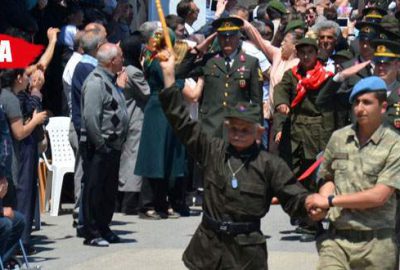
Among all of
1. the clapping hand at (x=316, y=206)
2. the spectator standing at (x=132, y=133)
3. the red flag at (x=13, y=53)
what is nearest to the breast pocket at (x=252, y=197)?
the clapping hand at (x=316, y=206)

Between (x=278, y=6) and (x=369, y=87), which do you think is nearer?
(x=369, y=87)

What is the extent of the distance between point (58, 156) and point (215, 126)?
2375mm

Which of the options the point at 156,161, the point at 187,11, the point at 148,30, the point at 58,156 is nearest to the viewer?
the point at 156,161

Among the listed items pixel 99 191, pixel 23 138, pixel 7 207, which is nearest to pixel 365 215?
pixel 7 207

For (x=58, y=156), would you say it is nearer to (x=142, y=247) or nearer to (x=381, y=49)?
(x=142, y=247)

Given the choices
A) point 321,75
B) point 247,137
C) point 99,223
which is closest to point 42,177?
point 99,223

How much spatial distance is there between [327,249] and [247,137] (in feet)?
2.83

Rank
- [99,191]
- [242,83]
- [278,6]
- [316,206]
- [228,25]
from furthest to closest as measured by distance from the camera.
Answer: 1. [278,6]
2. [242,83]
3. [228,25]
4. [99,191]
5. [316,206]

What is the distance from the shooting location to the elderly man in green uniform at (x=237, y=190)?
25.7 feet

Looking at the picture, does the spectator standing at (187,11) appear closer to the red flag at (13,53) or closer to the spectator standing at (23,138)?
the spectator standing at (23,138)

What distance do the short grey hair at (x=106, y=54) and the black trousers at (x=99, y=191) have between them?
89cm

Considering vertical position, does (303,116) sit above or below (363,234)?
above

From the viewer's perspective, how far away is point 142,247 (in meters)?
12.5

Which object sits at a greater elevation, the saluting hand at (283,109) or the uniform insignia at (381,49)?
the uniform insignia at (381,49)
